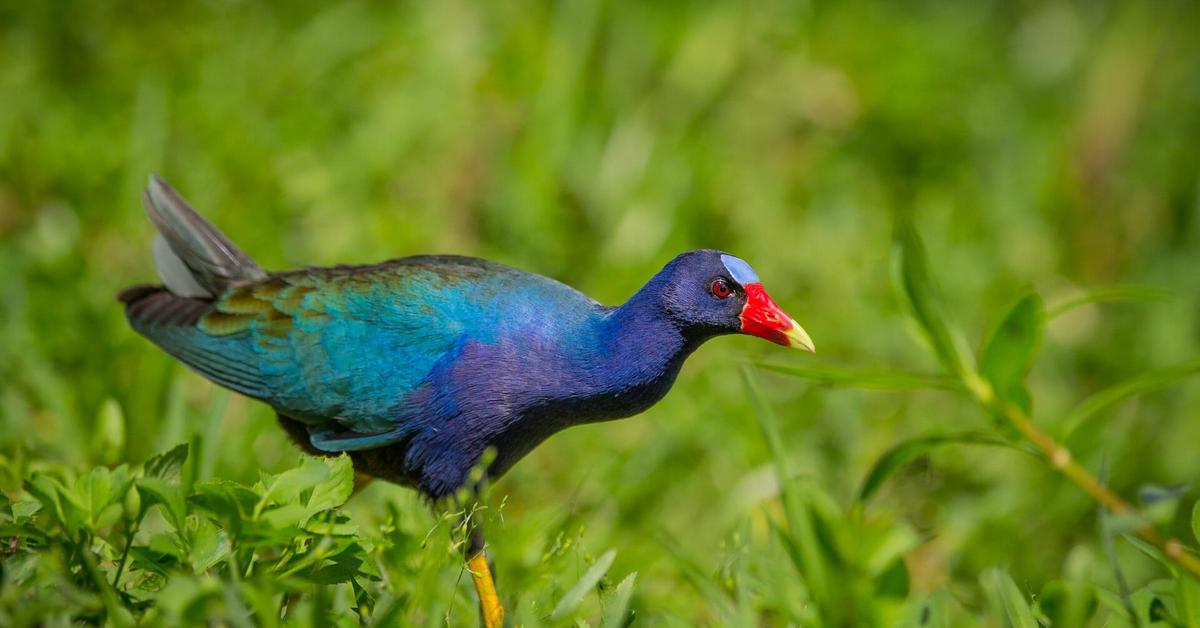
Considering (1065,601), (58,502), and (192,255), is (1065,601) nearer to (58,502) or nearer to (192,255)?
(58,502)

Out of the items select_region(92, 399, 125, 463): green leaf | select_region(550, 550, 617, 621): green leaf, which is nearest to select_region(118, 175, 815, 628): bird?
select_region(92, 399, 125, 463): green leaf

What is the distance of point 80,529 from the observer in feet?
7.21

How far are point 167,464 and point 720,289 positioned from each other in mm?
1230

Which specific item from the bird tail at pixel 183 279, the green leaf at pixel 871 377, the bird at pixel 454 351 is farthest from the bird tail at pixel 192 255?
the green leaf at pixel 871 377

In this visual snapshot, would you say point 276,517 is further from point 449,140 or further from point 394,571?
point 449,140

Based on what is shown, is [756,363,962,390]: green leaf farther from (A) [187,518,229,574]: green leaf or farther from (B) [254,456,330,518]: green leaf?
(A) [187,518,229,574]: green leaf

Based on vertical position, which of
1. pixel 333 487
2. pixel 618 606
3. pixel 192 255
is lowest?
pixel 618 606

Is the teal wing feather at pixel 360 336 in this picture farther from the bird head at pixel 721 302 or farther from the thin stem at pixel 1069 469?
the thin stem at pixel 1069 469

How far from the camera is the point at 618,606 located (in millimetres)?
2332

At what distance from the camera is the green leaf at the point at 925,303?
2348 mm

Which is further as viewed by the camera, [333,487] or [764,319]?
[764,319]

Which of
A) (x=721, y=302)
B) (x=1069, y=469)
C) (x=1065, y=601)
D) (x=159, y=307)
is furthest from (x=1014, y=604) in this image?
(x=159, y=307)

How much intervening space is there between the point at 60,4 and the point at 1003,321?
4.42 m

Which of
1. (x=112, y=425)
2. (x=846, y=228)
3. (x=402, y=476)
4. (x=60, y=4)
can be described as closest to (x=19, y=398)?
(x=112, y=425)
